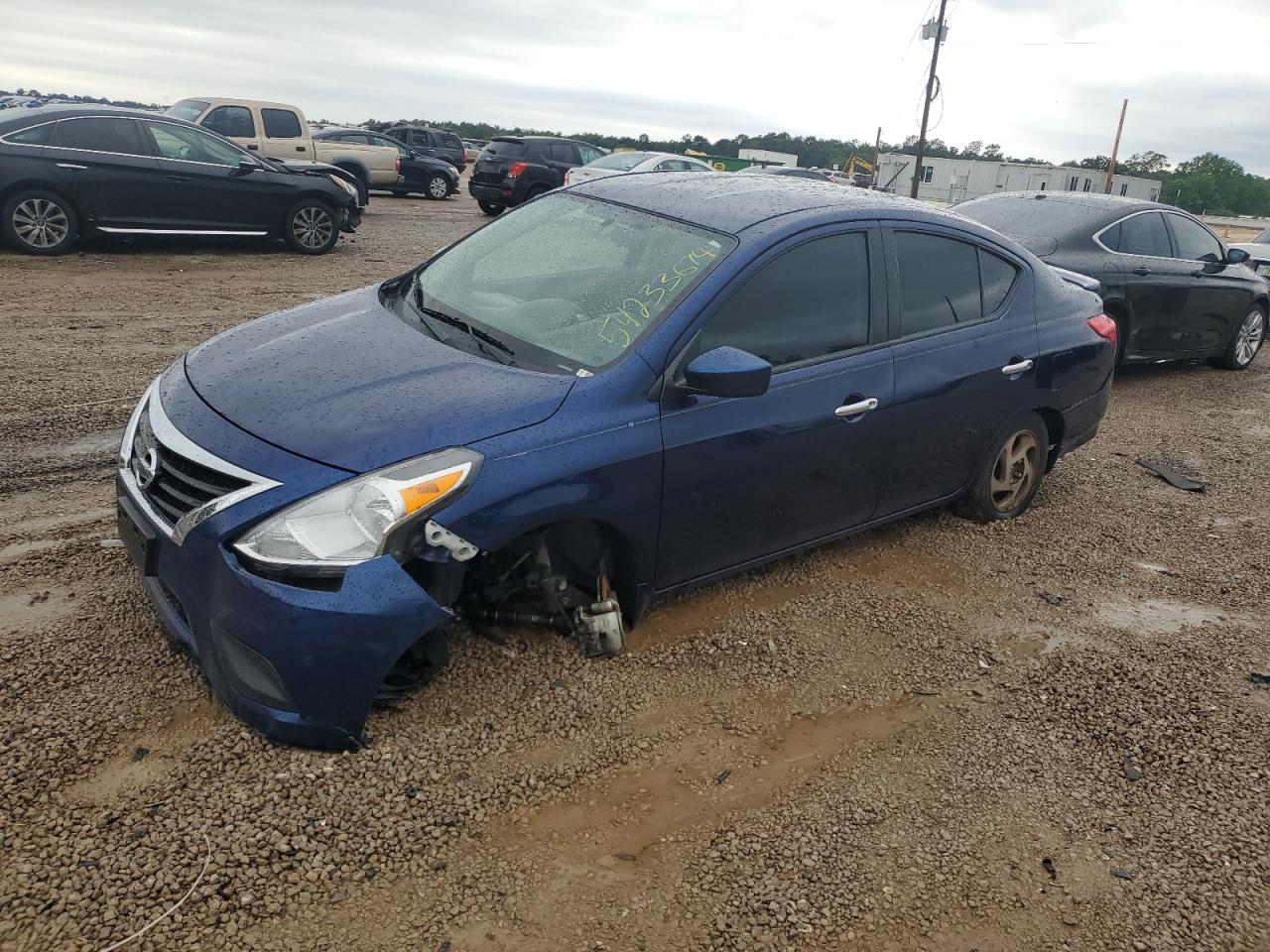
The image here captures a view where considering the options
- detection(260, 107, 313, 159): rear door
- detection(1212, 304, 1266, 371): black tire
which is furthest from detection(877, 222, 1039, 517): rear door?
detection(260, 107, 313, 159): rear door

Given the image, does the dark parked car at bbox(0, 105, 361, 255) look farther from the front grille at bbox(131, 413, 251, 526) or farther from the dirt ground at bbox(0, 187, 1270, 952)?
the front grille at bbox(131, 413, 251, 526)

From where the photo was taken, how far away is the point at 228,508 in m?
2.78

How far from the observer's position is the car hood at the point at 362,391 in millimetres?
2930

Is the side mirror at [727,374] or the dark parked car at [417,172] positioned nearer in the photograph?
the side mirror at [727,374]

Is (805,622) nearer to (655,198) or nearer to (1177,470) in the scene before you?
(655,198)

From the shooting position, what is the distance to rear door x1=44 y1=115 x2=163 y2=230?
10359 mm

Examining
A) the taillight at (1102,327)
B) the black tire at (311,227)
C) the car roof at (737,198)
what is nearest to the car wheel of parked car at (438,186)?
the black tire at (311,227)

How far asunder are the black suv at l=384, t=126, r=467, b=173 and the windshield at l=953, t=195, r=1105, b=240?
1934 cm

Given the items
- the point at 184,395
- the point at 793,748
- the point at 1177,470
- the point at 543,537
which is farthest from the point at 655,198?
the point at 1177,470

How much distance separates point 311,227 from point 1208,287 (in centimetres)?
1024

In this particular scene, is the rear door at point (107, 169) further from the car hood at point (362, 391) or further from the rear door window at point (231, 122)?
the car hood at point (362, 391)

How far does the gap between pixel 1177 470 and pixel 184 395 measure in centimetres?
617

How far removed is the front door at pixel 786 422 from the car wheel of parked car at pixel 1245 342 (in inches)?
293

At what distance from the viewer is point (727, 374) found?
327 centimetres
